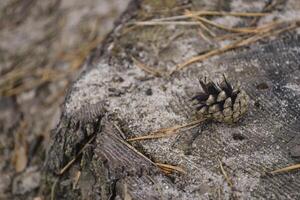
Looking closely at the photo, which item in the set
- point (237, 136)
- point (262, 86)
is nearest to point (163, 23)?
point (262, 86)

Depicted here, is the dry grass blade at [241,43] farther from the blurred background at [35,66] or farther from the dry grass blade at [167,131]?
the blurred background at [35,66]

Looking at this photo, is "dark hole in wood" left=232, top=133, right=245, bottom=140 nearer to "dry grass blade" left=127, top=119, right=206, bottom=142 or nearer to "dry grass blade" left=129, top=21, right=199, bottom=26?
"dry grass blade" left=127, top=119, right=206, bottom=142

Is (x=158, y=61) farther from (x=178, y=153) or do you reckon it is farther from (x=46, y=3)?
(x=46, y=3)

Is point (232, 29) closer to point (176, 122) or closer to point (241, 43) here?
point (241, 43)

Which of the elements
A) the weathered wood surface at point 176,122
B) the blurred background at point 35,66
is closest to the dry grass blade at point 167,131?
the weathered wood surface at point 176,122

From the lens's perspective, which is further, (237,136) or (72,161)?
(72,161)

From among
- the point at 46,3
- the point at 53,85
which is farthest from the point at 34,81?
the point at 46,3
